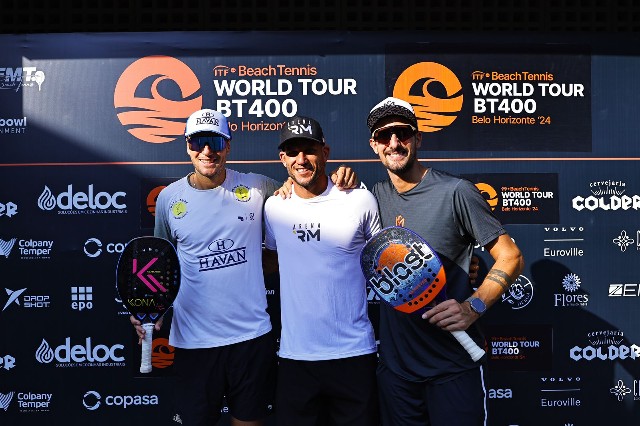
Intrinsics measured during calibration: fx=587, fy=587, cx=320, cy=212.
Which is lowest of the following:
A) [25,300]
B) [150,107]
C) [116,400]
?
[116,400]

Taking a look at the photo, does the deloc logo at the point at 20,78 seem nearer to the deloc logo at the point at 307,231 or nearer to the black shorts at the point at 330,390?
the deloc logo at the point at 307,231

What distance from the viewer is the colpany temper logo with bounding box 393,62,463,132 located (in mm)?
3400

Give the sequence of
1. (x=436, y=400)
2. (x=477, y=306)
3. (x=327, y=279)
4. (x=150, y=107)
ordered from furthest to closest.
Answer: (x=150, y=107) → (x=327, y=279) → (x=436, y=400) → (x=477, y=306)

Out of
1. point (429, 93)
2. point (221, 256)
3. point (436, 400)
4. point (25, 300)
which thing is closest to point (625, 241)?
point (429, 93)

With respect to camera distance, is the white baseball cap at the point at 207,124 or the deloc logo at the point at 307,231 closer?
the deloc logo at the point at 307,231

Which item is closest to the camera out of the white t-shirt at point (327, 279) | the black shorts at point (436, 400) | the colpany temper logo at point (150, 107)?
the black shorts at point (436, 400)

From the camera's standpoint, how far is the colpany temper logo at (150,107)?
3.38m

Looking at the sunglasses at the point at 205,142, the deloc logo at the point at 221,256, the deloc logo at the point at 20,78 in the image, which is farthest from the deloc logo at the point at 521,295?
the deloc logo at the point at 20,78

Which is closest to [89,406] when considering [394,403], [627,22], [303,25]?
[394,403]

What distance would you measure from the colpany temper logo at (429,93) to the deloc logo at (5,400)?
2.84m

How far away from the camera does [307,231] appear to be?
96.6 inches

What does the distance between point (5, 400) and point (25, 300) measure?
596 millimetres

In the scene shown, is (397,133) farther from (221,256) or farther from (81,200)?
(81,200)

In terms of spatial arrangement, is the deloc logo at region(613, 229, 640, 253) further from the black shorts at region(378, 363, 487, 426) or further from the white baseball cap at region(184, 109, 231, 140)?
the white baseball cap at region(184, 109, 231, 140)
